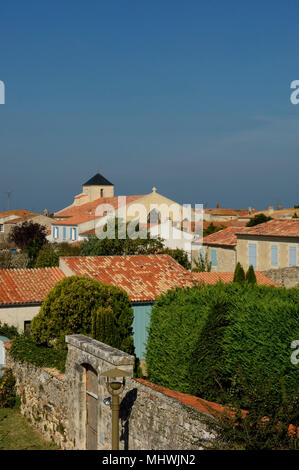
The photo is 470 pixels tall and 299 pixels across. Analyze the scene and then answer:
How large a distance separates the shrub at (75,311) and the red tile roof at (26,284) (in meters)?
6.34

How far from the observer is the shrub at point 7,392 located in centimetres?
1664

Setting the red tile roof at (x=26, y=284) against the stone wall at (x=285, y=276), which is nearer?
the red tile roof at (x=26, y=284)

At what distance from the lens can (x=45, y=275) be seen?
2717cm

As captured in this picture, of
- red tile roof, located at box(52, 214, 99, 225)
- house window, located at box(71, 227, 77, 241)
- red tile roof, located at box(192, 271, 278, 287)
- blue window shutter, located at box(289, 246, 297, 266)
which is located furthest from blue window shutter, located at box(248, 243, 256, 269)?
house window, located at box(71, 227, 77, 241)

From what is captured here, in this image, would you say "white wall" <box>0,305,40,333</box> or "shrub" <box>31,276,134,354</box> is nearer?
"shrub" <box>31,276,134,354</box>

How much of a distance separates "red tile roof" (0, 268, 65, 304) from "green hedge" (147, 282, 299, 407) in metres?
9.12

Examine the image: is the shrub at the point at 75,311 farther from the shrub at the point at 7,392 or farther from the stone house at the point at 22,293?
the stone house at the point at 22,293

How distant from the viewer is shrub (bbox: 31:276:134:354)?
58.3 ft

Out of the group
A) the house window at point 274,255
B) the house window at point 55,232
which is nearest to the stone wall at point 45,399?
the house window at point 274,255

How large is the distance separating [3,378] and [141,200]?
5306cm

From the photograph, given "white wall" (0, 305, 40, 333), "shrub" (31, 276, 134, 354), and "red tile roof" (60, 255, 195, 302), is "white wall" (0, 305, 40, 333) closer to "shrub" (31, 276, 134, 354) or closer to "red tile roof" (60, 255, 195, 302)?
"red tile roof" (60, 255, 195, 302)
